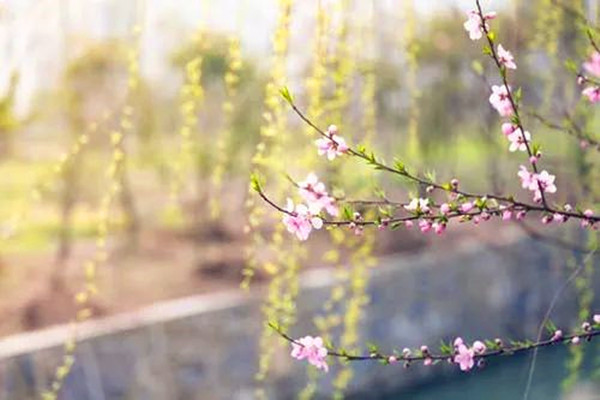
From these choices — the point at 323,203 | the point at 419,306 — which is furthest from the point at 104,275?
the point at 323,203

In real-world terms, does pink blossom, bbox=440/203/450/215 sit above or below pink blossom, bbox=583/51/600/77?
below

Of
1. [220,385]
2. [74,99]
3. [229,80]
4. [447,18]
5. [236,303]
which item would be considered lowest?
[220,385]

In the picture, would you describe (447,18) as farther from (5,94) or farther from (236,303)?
(5,94)

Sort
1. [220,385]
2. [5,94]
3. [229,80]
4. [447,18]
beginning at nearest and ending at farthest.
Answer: [229,80] < [5,94] < [220,385] < [447,18]

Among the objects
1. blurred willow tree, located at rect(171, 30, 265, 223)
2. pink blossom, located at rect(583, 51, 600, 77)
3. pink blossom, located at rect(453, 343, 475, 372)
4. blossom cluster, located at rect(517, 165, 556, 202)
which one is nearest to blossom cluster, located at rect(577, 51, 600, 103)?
pink blossom, located at rect(583, 51, 600, 77)

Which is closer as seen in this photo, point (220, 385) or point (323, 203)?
point (323, 203)

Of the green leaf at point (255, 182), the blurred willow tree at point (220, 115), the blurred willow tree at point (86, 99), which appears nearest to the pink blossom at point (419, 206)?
the green leaf at point (255, 182)

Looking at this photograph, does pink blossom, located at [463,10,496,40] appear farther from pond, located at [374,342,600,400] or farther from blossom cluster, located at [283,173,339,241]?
pond, located at [374,342,600,400]

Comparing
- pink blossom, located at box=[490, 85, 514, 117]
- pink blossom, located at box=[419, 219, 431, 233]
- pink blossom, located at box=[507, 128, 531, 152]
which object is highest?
pink blossom, located at box=[490, 85, 514, 117]

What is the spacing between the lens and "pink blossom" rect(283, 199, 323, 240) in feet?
6.19

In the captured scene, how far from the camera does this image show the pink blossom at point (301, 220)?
189cm

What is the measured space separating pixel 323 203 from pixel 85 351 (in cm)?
A: 285

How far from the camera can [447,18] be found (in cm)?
681

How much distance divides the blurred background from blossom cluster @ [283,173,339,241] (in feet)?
5.57
